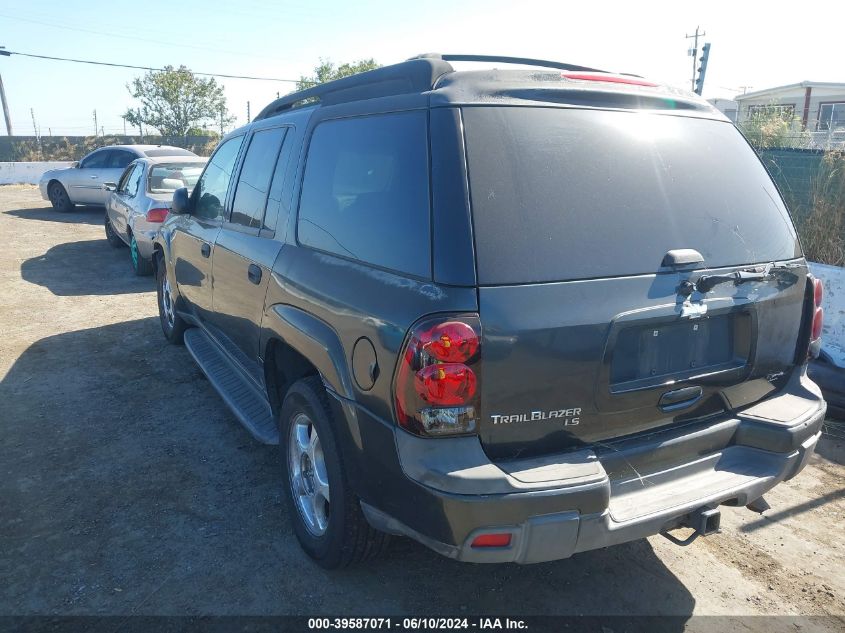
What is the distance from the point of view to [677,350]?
2.48 metres

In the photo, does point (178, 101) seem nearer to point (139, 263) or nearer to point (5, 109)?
point (5, 109)

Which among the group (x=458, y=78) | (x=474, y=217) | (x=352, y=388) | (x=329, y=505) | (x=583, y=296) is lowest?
(x=329, y=505)

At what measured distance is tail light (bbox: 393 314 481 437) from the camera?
7.01 ft

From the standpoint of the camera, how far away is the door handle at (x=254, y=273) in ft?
11.4

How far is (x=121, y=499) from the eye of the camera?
3.64 meters

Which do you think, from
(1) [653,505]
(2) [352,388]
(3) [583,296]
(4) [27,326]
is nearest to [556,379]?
(3) [583,296]

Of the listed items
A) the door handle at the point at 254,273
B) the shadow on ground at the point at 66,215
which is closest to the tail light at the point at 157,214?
the door handle at the point at 254,273

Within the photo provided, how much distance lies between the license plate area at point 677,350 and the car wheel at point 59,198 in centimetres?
1718

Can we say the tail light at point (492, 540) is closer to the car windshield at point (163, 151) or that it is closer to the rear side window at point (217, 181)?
the rear side window at point (217, 181)

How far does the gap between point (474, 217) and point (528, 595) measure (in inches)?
68.3

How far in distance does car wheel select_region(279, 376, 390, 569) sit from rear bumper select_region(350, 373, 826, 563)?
244mm

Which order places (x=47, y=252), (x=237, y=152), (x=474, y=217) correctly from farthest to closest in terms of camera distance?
(x=47, y=252) < (x=237, y=152) < (x=474, y=217)

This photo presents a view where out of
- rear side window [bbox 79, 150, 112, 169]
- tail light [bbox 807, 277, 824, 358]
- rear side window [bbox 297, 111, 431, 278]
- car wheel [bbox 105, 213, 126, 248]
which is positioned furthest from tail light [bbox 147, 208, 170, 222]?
rear side window [bbox 79, 150, 112, 169]

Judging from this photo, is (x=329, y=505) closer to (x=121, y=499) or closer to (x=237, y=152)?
(x=121, y=499)
